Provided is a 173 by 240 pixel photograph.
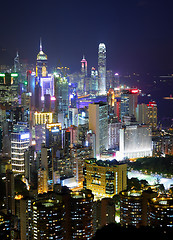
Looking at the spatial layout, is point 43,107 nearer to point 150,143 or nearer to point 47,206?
point 150,143

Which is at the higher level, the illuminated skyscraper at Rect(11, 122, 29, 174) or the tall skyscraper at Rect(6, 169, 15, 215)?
the illuminated skyscraper at Rect(11, 122, 29, 174)

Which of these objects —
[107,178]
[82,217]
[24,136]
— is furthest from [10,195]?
[24,136]

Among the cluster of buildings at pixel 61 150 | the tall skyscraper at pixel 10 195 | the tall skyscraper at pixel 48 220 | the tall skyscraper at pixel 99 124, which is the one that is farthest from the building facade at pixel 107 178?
the tall skyscraper at pixel 99 124

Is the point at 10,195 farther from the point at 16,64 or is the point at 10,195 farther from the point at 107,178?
the point at 16,64

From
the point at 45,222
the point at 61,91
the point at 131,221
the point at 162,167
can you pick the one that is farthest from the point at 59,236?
the point at 61,91

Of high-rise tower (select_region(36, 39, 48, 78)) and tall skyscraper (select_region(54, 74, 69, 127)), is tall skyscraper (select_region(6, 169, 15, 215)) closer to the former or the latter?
tall skyscraper (select_region(54, 74, 69, 127))

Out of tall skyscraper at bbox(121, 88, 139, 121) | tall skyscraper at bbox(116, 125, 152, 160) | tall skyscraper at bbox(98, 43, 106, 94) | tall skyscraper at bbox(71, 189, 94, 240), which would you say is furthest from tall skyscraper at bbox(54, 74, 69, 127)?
tall skyscraper at bbox(71, 189, 94, 240)

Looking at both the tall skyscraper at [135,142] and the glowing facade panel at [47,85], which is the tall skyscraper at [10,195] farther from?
the glowing facade panel at [47,85]
